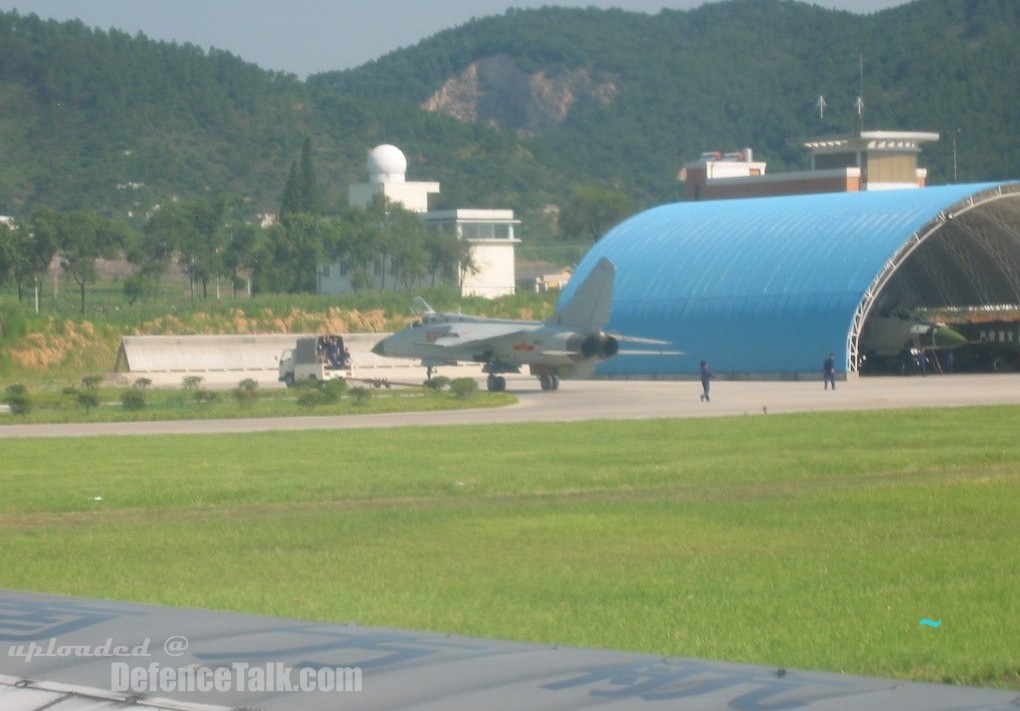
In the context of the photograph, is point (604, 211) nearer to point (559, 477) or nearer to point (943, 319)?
point (943, 319)

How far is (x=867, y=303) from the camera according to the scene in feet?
193

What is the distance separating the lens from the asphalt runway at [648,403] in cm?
3659

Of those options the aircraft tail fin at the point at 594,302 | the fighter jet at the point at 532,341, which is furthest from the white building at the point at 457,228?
the aircraft tail fin at the point at 594,302

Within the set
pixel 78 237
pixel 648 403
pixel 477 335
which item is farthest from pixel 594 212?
pixel 648 403

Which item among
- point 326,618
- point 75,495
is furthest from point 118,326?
point 326,618

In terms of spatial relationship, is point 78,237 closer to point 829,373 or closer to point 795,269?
point 795,269

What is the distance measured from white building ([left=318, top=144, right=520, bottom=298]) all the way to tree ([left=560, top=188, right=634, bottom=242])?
9.16m

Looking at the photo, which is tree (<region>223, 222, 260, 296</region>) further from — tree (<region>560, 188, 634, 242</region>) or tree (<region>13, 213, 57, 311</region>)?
tree (<region>560, 188, 634, 242</region>)

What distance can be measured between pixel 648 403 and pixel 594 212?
78.5m

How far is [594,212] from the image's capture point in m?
122

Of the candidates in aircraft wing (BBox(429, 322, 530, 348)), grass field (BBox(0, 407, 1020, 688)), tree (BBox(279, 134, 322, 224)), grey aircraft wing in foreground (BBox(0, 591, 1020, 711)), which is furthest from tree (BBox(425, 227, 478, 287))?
grey aircraft wing in foreground (BBox(0, 591, 1020, 711))

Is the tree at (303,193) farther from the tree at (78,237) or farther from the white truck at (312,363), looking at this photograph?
the white truck at (312,363)

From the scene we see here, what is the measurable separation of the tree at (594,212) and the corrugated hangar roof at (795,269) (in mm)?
47777

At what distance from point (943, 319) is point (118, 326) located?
133 ft
